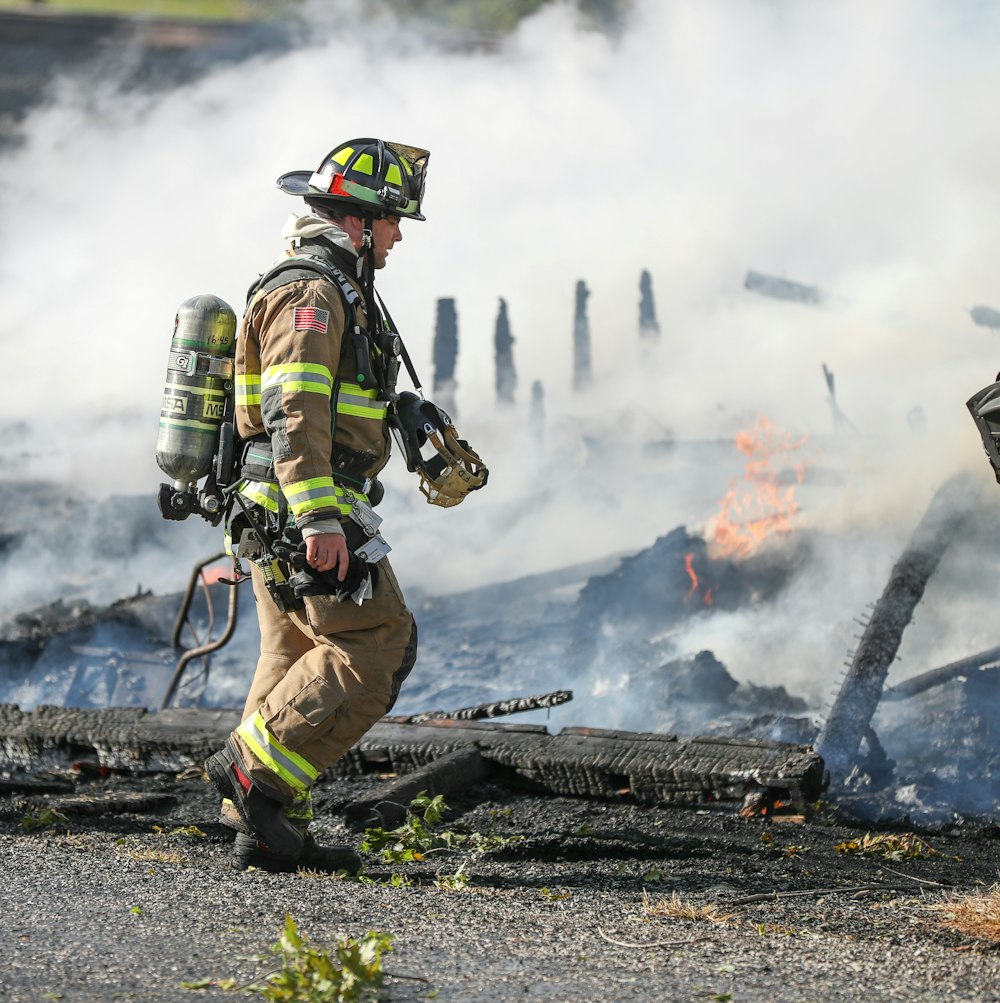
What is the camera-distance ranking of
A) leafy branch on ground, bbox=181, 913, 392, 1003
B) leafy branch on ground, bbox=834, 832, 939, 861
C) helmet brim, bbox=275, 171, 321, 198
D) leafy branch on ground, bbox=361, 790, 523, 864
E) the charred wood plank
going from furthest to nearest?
1. the charred wood plank
2. leafy branch on ground, bbox=834, 832, 939, 861
3. leafy branch on ground, bbox=361, 790, 523, 864
4. helmet brim, bbox=275, 171, 321, 198
5. leafy branch on ground, bbox=181, 913, 392, 1003

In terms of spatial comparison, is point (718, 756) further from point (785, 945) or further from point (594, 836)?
point (785, 945)

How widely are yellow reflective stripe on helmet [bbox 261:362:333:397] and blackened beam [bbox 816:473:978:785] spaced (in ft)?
10.7

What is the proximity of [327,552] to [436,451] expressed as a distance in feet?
1.96

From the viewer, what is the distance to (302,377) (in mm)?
3418

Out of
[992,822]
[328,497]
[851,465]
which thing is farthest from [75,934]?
[851,465]

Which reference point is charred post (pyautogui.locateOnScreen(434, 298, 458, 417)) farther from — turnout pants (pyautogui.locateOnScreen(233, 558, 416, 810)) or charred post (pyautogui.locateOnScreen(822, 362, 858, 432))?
turnout pants (pyautogui.locateOnScreen(233, 558, 416, 810))

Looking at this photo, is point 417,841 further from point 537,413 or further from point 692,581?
point 537,413

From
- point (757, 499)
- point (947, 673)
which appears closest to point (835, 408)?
point (757, 499)

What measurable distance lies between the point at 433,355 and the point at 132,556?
3.59 metres

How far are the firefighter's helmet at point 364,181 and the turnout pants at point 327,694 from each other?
3.62 ft

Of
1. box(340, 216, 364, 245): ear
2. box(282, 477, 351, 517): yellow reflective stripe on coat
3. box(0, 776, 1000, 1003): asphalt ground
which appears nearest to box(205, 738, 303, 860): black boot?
box(0, 776, 1000, 1003): asphalt ground

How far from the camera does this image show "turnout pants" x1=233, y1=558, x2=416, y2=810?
3428mm

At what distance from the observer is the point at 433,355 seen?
12758 millimetres

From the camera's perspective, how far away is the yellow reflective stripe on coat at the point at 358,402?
3.61m
